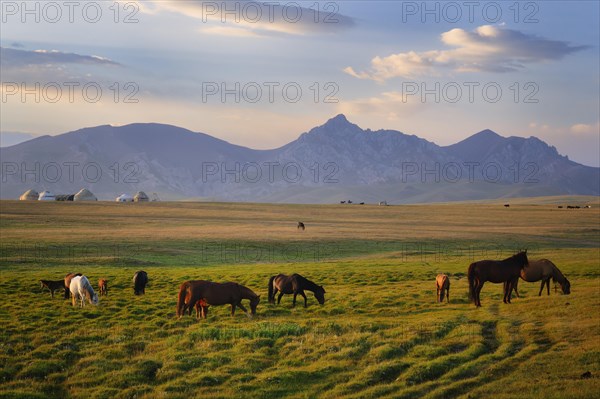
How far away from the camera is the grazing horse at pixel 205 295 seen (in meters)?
22.5

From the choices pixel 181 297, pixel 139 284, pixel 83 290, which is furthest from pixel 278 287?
pixel 83 290

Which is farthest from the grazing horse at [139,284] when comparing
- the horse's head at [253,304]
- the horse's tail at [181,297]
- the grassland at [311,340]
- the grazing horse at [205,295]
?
the horse's head at [253,304]

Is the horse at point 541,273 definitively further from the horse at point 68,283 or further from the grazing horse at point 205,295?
the horse at point 68,283

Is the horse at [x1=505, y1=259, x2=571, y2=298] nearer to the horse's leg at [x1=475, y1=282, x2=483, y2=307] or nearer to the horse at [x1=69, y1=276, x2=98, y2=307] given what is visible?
the horse's leg at [x1=475, y1=282, x2=483, y2=307]

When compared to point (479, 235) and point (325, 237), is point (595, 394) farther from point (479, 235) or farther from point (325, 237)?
point (479, 235)

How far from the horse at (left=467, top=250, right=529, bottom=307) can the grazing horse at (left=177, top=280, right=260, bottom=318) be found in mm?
9947

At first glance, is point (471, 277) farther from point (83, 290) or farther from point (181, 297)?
point (83, 290)

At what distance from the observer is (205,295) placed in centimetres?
2258

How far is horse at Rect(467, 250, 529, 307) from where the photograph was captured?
84.1 ft

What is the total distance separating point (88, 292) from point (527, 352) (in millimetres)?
18663

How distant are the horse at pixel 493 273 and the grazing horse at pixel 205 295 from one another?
392 inches

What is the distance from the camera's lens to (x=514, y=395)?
1411 centimetres

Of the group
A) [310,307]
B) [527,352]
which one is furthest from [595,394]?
[310,307]

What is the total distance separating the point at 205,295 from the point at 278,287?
192 inches
